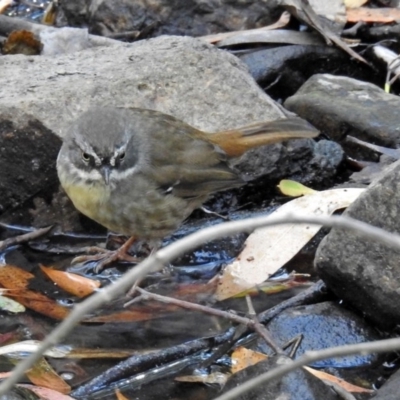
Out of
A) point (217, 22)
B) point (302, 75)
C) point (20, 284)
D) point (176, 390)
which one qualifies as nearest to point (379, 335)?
point (176, 390)

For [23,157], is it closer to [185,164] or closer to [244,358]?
[185,164]

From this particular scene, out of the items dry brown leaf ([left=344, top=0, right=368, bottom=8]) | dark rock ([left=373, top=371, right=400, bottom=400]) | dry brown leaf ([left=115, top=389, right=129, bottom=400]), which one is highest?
dry brown leaf ([left=344, top=0, right=368, bottom=8])

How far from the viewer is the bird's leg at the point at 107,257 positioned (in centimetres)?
549

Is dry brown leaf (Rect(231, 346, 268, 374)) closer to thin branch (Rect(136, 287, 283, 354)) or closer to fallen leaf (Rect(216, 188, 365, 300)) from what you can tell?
thin branch (Rect(136, 287, 283, 354))

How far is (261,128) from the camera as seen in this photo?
18.9 feet

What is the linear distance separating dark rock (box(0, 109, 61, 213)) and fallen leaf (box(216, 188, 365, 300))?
1.33 meters

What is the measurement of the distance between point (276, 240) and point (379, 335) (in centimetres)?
109

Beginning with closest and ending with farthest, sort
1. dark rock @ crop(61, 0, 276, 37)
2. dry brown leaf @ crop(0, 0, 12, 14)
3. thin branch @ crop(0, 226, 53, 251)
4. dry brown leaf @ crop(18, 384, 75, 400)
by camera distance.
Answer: dry brown leaf @ crop(18, 384, 75, 400) < thin branch @ crop(0, 226, 53, 251) < dark rock @ crop(61, 0, 276, 37) < dry brown leaf @ crop(0, 0, 12, 14)

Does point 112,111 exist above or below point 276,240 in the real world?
above

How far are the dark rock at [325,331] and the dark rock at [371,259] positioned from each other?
85 millimetres

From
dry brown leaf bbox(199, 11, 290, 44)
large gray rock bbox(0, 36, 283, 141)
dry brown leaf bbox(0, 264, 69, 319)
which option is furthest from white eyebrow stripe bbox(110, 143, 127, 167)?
dry brown leaf bbox(199, 11, 290, 44)

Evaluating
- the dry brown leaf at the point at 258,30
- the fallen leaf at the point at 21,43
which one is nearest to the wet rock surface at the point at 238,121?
the fallen leaf at the point at 21,43

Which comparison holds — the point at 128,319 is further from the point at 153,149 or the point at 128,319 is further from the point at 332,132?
the point at 332,132

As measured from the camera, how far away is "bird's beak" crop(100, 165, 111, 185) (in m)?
5.18
